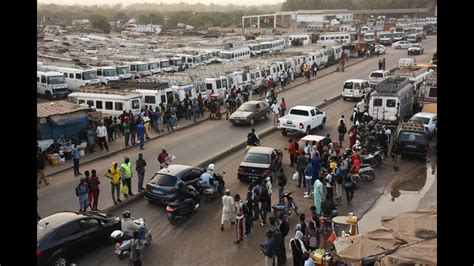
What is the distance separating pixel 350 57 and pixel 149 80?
108ft

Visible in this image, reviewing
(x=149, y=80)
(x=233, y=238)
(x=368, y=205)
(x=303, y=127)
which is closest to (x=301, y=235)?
(x=233, y=238)

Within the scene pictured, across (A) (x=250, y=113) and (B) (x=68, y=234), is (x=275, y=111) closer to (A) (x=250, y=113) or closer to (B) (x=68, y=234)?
(A) (x=250, y=113)

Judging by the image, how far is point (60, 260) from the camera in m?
12.2

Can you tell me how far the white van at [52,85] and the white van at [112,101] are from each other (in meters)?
8.95

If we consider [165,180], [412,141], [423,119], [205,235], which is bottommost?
[205,235]

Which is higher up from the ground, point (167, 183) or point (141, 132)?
point (141, 132)

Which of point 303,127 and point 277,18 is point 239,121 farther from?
point 277,18

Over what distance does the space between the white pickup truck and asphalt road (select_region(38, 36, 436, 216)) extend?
2.09 m

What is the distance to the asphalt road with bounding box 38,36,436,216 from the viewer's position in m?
17.4

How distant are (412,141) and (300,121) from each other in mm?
5634

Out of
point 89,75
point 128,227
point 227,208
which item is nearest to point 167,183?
point 227,208

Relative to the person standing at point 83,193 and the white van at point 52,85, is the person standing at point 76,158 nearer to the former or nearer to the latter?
the person standing at point 83,193

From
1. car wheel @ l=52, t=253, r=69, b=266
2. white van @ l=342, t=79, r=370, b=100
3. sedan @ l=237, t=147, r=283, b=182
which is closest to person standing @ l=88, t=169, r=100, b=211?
car wheel @ l=52, t=253, r=69, b=266

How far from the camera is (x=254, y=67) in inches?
1566
